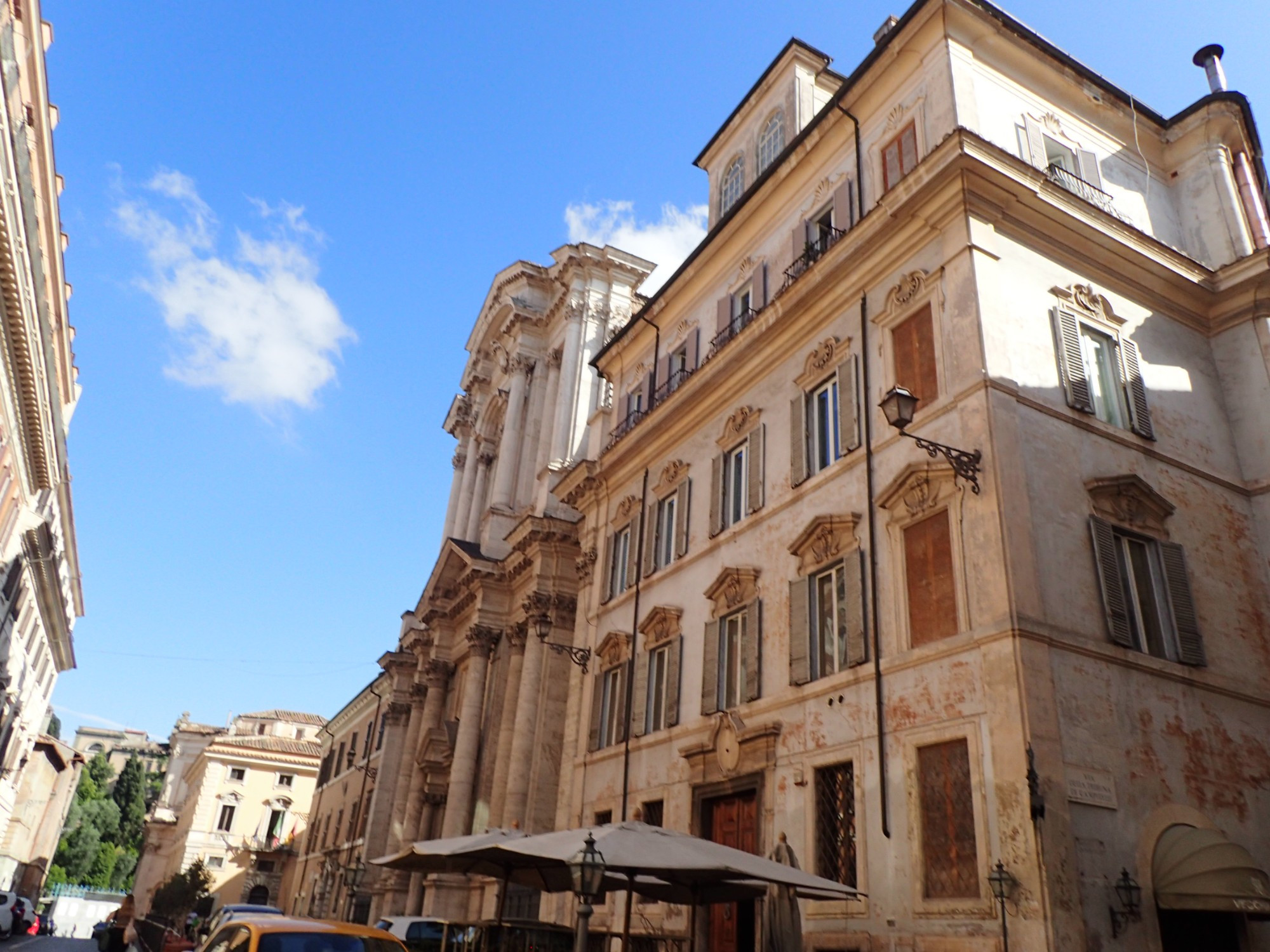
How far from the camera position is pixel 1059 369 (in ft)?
44.3

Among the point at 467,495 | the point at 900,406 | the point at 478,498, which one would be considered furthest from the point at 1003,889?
the point at 467,495

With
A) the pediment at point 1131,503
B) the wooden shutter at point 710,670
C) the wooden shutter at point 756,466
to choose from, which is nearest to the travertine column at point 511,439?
the wooden shutter at point 756,466

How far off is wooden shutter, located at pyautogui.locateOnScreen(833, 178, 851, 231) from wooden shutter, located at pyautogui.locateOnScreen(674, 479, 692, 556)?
19.7 ft

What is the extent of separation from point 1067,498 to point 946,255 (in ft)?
13.0

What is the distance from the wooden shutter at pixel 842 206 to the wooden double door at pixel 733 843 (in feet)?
32.4

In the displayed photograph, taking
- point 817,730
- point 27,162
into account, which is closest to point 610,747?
point 817,730

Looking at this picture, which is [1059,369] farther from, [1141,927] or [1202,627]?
[1141,927]

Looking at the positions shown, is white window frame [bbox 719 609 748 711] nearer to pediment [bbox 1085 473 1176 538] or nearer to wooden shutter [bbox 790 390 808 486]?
wooden shutter [bbox 790 390 808 486]

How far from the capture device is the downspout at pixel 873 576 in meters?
12.1

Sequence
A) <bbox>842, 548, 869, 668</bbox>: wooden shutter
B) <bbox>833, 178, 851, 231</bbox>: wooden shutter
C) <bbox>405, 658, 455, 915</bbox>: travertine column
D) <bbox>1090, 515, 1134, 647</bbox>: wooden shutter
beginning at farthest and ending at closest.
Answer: <bbox>405, 658, 455, 915</bbox>: travertine column, <bbox>833, 178, 851, 231</bbox>: wooden shutter, <bbox>842, 548, 869, 668</bbox>: wooden shutter, <bbox>1090, 515, 1134, 647</bbox>: wooden shutter

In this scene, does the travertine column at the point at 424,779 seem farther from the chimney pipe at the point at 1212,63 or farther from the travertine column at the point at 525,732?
the chimney pipe at the point at 1212,63

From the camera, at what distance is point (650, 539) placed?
2081 centimetres

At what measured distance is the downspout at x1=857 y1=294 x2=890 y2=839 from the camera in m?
12.1

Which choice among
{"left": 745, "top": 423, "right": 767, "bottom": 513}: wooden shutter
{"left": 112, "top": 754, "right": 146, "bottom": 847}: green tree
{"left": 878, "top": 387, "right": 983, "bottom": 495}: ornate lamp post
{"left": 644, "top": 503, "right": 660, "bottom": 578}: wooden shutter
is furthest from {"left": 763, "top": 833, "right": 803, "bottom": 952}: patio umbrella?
{"left": 112, "top": 754, "right": 146, "bottom": 847}: green tree
